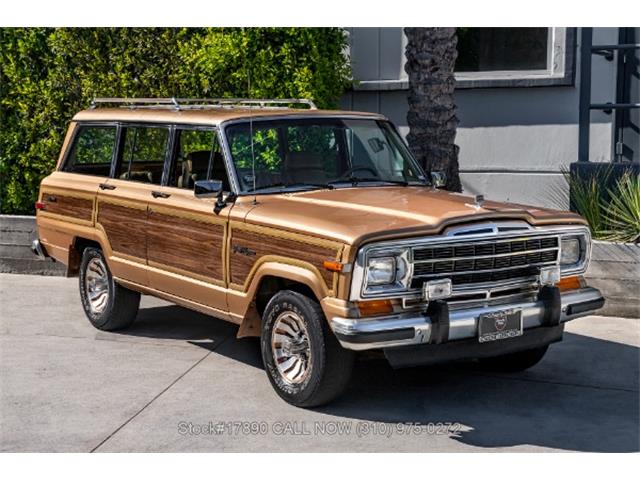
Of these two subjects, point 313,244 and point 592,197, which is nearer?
point 313,244

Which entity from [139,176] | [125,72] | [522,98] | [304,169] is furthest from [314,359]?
[522,98]

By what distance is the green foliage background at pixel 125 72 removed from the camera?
1155 cm

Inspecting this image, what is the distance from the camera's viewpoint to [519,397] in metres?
7.14

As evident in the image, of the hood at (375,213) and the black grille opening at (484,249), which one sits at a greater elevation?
the hood at (375,213)

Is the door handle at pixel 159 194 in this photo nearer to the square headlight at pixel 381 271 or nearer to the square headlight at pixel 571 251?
the square headlight at pixel 381 271

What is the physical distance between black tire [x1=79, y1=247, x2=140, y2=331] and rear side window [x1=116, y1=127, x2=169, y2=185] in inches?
29.8

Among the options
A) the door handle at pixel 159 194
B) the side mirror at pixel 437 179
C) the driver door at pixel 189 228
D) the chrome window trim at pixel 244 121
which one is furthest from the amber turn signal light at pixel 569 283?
the door handle at pixel 159 194

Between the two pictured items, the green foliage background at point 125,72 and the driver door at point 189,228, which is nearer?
the driver door at point 189,228

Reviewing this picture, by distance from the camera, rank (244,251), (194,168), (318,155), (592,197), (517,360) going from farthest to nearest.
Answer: (592,197)
(194,168)
(318,155)
(517,360)
(244,251)

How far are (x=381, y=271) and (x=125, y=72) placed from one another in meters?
6.54

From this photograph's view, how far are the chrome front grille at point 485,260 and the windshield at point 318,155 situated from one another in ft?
4.48

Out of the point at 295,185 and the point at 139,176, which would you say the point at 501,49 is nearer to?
the point at 139,176

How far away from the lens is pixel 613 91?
1237cm

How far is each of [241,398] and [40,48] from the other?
262 inches
